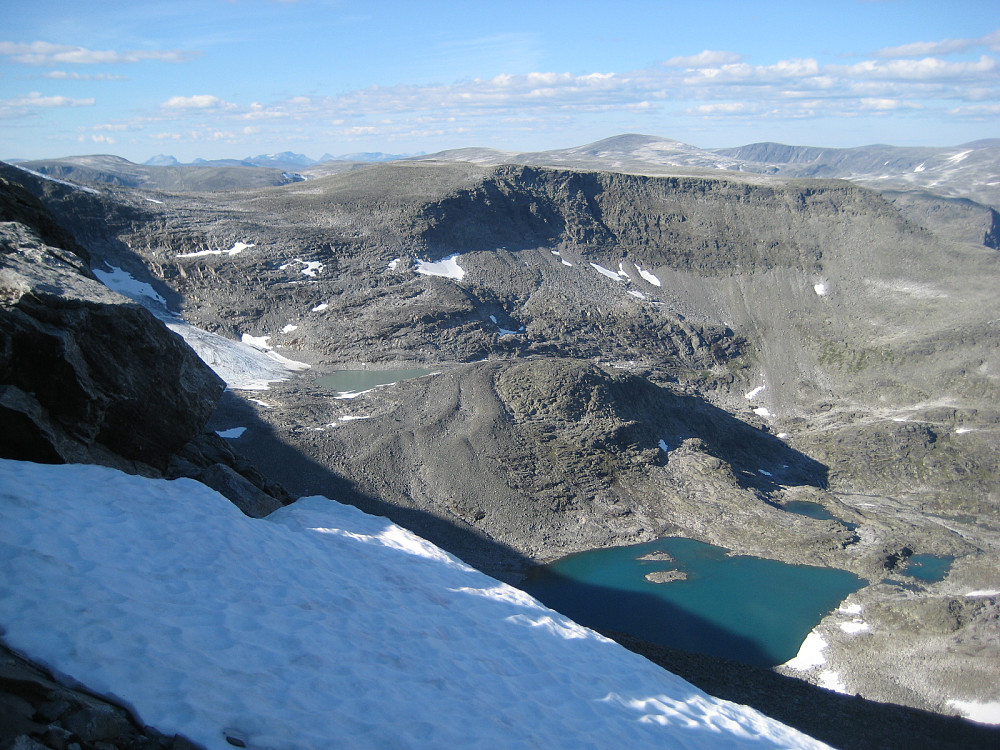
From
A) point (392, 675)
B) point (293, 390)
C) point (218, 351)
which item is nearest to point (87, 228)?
point (218, 351)

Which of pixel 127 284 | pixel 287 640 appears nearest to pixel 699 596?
pixel 287 640

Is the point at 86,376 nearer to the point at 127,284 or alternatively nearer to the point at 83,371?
the point at 83,371

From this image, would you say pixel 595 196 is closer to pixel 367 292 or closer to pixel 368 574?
pixel 367 292

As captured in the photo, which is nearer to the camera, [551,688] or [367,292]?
[551,688]

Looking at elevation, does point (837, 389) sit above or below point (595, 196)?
below

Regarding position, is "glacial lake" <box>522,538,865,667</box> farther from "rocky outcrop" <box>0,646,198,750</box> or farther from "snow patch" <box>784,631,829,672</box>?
"rocky outcrop" <box>0,646,198,750</box>

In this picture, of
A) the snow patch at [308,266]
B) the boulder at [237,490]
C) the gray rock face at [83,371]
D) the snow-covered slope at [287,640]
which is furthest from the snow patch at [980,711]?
the snow patch at [308,266]

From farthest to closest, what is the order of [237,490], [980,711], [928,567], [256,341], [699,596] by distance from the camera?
[256,341] < [928,567] < [699,596] < [980,711] < [237,490]

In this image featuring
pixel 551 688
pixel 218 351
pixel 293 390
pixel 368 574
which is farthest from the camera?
pixel 218 351
